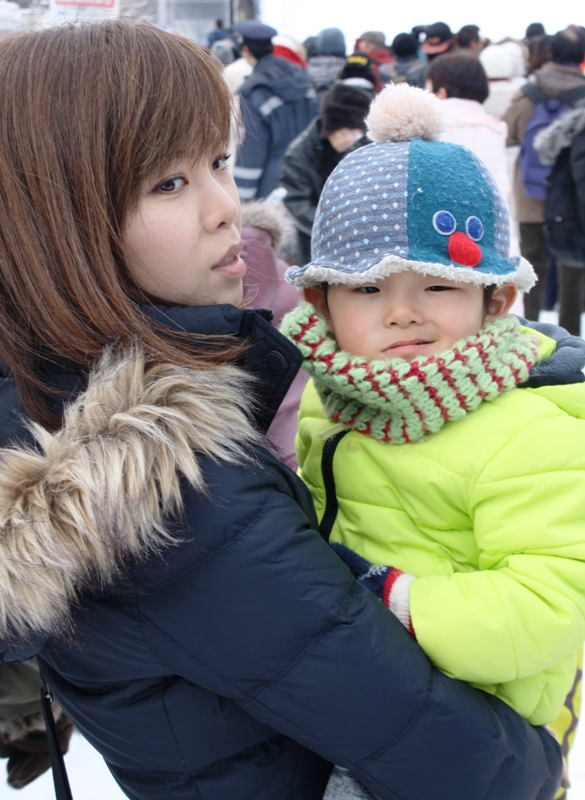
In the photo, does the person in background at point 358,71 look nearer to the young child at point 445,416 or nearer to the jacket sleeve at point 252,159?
the jacket sleeve at point 252,159

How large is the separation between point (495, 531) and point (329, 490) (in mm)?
343

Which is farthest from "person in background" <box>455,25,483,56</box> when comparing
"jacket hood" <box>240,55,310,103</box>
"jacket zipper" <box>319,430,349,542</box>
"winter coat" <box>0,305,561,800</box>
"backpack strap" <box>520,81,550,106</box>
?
"winter coat" <box>0,305,561,800</box>

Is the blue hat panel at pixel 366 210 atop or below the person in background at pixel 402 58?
atop

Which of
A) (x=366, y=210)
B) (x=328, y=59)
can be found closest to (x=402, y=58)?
(x=328, y=59)

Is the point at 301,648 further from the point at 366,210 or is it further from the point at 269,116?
the point at 269,116

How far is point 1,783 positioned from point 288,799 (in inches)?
63.2

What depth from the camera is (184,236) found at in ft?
3.46

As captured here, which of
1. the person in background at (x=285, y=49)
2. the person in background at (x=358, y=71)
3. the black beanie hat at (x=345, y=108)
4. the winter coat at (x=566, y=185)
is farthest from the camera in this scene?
the person in background at (x=285, y=49)

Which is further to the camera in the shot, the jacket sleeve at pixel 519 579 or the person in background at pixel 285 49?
the person in background at pixel 285 49

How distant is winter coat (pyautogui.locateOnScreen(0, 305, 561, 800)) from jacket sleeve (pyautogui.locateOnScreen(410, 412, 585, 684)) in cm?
6

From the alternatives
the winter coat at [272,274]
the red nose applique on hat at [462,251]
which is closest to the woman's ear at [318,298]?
the red nose applique on hat at [462,251]

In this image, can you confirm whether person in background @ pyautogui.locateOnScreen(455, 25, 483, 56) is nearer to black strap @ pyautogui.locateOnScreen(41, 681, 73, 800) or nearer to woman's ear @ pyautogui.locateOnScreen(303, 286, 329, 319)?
woman's ear @ pyautogui.locateOnScreen(303, 286, 329, 319)

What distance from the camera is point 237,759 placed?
1.04 meters

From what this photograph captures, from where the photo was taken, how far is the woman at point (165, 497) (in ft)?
2.89
